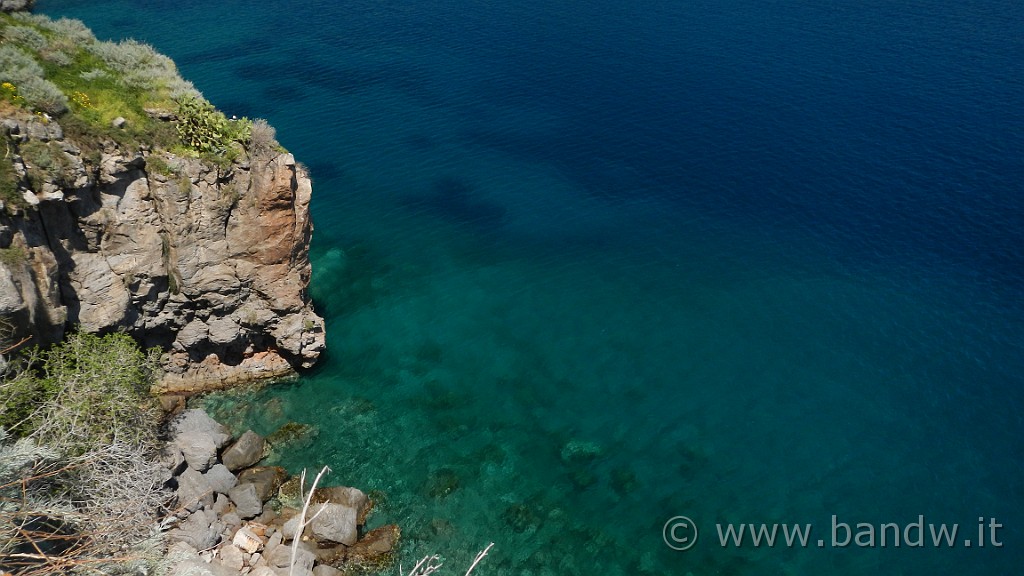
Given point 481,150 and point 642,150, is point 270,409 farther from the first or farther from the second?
point 642,150

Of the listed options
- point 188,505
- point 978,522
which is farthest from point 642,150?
point 188,505

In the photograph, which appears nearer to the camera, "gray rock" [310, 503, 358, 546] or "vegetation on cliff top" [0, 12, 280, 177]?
"vegetation on cliff top" [0, 12, 280, 177]

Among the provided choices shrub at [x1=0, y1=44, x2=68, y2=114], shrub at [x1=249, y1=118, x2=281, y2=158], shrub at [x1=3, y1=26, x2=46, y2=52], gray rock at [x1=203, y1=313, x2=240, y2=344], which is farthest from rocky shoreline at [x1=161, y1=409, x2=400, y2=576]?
shrub at [x1=3, y1=26, x2=46, y2=52]

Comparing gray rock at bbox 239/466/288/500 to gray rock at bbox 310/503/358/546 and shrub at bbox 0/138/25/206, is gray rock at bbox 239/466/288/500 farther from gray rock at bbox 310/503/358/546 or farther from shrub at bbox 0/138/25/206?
shrub at bbox 0/138/25/206

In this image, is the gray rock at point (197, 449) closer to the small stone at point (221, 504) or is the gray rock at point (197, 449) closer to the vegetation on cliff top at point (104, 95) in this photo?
the small stone at point (221, 504)
